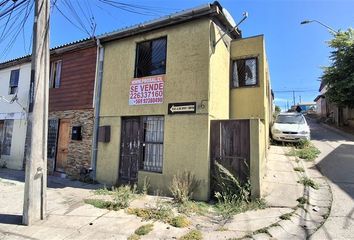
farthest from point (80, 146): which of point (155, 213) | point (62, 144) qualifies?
point (155, 213)

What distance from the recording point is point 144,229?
18.5ft

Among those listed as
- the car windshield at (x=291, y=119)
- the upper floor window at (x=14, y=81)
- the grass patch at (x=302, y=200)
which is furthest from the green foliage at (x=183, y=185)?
the upper floor window at (x=14, y=81)

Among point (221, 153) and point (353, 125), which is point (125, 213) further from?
point (353, 125)

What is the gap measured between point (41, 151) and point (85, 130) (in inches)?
179

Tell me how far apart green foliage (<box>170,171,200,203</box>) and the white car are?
25.8ft

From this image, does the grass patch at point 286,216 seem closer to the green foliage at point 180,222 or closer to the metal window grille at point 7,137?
the green foliage at point 180,222

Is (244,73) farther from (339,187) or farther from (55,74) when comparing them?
(55,74)

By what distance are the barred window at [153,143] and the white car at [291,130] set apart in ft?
25.5

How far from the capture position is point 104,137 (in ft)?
33.3

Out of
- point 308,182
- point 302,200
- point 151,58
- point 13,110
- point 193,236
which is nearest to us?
point 193,236

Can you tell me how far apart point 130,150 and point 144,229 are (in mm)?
4320

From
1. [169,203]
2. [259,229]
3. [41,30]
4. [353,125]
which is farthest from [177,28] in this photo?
[353,125]

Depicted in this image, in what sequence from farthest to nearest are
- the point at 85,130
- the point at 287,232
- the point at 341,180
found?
the point at 85,130
the point at 341,180
the point at 287,232

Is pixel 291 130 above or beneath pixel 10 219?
above
